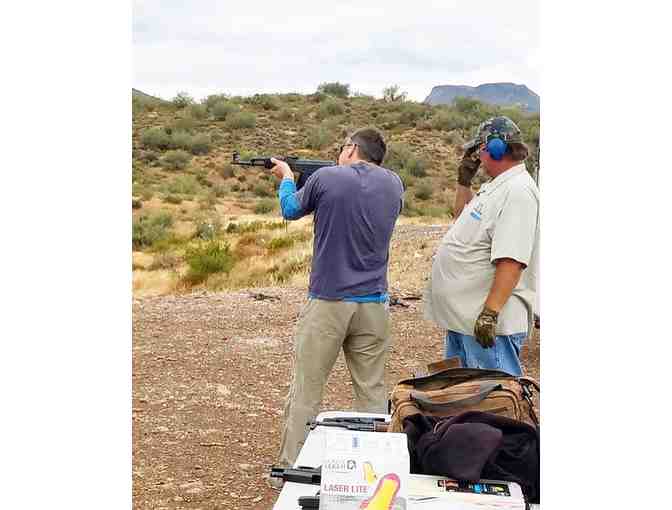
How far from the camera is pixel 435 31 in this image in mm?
25594

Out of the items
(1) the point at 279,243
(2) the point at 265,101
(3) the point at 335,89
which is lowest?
(1) the point at 279,243

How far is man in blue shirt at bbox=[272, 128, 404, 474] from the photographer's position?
2049 mm

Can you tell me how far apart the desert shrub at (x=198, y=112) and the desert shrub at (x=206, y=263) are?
9065mm

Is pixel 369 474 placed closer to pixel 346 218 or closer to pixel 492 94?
pixel 346 218

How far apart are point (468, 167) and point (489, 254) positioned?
16.6 inches

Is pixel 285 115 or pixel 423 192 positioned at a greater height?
pixel 285 115

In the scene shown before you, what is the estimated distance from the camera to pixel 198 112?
18.2m

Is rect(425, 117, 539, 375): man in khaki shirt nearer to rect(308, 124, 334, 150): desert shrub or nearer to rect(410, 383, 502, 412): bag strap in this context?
rect(410, 383, 502, 412): bag strap

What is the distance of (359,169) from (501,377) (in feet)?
2.61

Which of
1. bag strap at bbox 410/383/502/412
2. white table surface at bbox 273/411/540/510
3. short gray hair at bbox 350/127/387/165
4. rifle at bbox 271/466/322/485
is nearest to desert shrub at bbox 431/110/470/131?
short gray hair at bbox 350/127/387/165

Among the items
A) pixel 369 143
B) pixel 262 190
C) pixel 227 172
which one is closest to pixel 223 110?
pixel 227 172

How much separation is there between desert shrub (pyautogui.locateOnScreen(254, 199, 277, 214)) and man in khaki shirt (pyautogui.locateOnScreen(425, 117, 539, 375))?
11.0m
